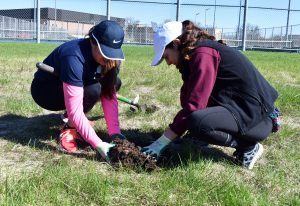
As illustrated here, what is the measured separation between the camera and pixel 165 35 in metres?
2.64

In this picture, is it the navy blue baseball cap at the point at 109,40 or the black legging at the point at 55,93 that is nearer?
the navy blue baseball cap at the point at 109,40

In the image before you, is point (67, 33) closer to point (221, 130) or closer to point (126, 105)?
point (126, 105)

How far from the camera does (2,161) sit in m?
2.70

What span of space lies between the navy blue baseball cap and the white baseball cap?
24cm

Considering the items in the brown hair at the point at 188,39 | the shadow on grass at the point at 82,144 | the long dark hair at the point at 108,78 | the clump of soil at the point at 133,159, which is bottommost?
Answer: the shadow on grass at the point at 82,144

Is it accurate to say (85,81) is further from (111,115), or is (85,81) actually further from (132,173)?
(132,173)

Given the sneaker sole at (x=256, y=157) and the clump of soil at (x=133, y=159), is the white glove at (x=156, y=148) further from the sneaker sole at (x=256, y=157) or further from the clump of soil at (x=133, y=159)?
the sneaker sole at (x=256, y=157)

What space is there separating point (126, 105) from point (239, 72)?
75.8 inches

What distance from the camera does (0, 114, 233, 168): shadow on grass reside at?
2.87 metres

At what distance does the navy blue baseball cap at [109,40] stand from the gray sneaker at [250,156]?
1.02 m

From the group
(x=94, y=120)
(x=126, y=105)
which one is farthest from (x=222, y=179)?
(x=126, y=105)

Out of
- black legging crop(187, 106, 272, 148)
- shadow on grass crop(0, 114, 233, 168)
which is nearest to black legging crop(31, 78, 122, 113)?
shadow on grass crop(0, 114, 233, 168)

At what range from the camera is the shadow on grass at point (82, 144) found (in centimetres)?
287

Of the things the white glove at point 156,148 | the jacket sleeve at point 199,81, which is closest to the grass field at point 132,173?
the white glove at point 156,148
